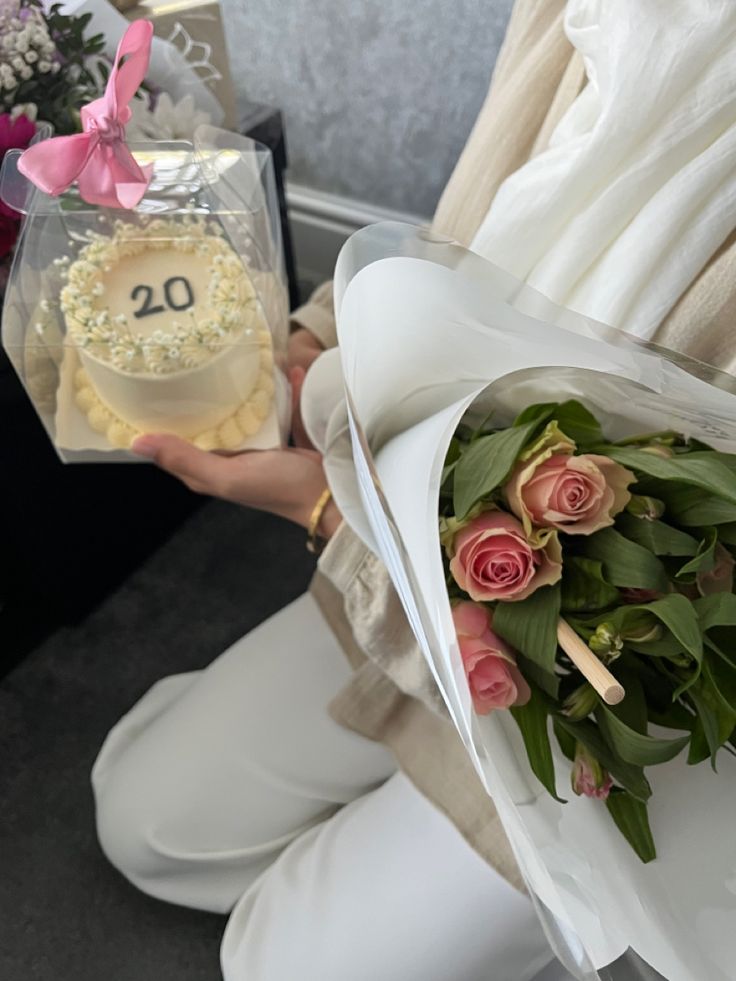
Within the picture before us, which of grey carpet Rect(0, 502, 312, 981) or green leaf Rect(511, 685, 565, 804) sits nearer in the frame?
green leaf Rect(511, 685, 565, 804)

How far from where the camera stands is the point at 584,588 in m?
0.38

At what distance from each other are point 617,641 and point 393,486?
12 centimetres

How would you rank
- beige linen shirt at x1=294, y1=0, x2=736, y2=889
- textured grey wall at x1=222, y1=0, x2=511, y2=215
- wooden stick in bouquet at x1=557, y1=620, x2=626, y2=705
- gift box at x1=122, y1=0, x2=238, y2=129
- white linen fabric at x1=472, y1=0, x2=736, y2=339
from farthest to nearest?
textured grey wall at x1=222, y1=0, x2=511, y2=215
gift box at x1=122, y1=0, x2=238, y2=129
beige linen shirt at x1=294, y1=0, x2=736, y2=889
white linen fabric at x1=472, y1=0, x2=736, y2=339
wooden stick in bouquet at x1=557, y1=620, x2=626, y2=705

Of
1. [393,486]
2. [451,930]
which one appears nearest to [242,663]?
[451,930]

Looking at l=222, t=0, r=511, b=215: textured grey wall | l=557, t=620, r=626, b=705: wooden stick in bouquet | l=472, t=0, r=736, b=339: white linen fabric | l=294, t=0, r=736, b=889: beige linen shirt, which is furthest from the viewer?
l=222, t=0, r=511, b=215: textured grey wall

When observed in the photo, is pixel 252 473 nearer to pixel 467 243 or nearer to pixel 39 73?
pixel 467 243

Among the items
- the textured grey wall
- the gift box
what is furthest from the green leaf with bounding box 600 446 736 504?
the textured grey wall

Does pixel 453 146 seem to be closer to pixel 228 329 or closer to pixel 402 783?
pixel 228 329

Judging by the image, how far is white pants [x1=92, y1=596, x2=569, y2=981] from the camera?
64 centimetres

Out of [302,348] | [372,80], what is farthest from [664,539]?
[372,80]

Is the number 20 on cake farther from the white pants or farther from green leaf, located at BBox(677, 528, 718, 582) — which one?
green leaf, located at BBox(677, 528, 718, 582)

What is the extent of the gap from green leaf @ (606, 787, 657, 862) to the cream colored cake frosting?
0.46m

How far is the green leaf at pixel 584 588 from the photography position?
367 mm

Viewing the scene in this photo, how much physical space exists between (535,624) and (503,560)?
4 centimetres
